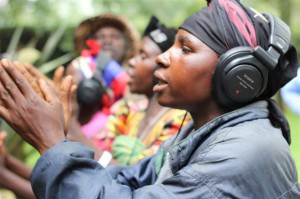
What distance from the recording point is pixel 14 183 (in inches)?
116

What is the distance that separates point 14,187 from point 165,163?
42.6 inches

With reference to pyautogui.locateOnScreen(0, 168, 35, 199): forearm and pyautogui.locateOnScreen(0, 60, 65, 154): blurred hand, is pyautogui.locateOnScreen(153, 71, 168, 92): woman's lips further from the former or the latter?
Result: pyautogui.locateOnScreen(0, 168, 35, 199): forearm

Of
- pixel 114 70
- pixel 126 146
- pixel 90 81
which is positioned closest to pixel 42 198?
pixel 126 146

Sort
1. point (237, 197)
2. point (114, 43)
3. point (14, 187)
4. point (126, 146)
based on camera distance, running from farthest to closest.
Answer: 1. point (114, 43)
2. point (126, 146)
3. point (14, 187)
4. point (237, 197)

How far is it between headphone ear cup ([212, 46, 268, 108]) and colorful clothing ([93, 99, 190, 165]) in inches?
47.3

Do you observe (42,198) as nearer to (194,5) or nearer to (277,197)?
(277,197)

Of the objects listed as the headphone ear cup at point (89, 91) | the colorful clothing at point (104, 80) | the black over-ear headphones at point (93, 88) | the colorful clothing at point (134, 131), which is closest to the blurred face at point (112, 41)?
the colorful clothing at point (104, 80)

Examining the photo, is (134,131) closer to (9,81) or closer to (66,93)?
(66,93)

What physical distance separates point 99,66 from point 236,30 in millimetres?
2724

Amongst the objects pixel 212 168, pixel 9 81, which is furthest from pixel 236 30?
pixel 9 81

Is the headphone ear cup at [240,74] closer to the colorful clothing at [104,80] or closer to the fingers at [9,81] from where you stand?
the fingers at [9,81]

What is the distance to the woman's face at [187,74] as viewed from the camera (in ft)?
6.87

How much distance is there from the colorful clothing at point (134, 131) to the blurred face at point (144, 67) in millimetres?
156

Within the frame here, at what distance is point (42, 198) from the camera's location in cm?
199
